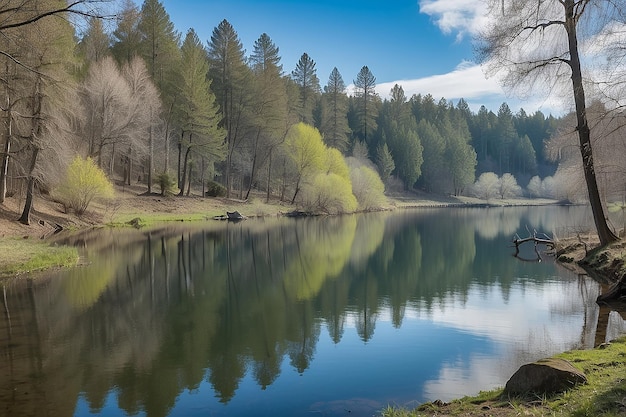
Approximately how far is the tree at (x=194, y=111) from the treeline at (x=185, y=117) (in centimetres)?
12

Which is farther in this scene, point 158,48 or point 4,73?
point 158,48

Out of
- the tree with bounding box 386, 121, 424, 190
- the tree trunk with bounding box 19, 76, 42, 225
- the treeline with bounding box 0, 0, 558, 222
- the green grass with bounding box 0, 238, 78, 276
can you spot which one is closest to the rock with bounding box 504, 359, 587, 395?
the treeline with bounding box 0, 0, 558, 222

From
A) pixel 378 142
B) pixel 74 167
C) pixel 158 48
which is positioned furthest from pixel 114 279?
pixel 378 142

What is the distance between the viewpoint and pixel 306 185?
2158 inches

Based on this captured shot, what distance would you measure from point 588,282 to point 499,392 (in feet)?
39.9

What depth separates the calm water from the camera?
7980 mm

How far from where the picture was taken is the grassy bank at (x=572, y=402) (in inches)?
212

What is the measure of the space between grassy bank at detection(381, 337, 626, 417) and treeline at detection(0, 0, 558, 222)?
12153 millimetres

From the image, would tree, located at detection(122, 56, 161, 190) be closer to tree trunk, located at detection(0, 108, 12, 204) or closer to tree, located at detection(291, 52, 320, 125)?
tree trunk, located at detection(0, 108, 12, 204)

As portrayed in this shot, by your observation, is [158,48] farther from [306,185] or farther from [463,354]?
[463,354]

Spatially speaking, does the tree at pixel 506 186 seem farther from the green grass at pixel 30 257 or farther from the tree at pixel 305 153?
the green grass at pixel 30 257

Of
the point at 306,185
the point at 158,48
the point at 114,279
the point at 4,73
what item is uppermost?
the point at 158,48

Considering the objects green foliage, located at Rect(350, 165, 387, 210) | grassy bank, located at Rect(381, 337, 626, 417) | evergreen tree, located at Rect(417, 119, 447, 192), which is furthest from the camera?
evergreen tree, located at Rect(417, 119, 447, 192)

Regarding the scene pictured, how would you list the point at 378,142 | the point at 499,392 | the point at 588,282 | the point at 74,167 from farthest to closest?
1. the point at 378,142
2. the point at 74,167
3. the point at 588,282
4. the point at 499,392
